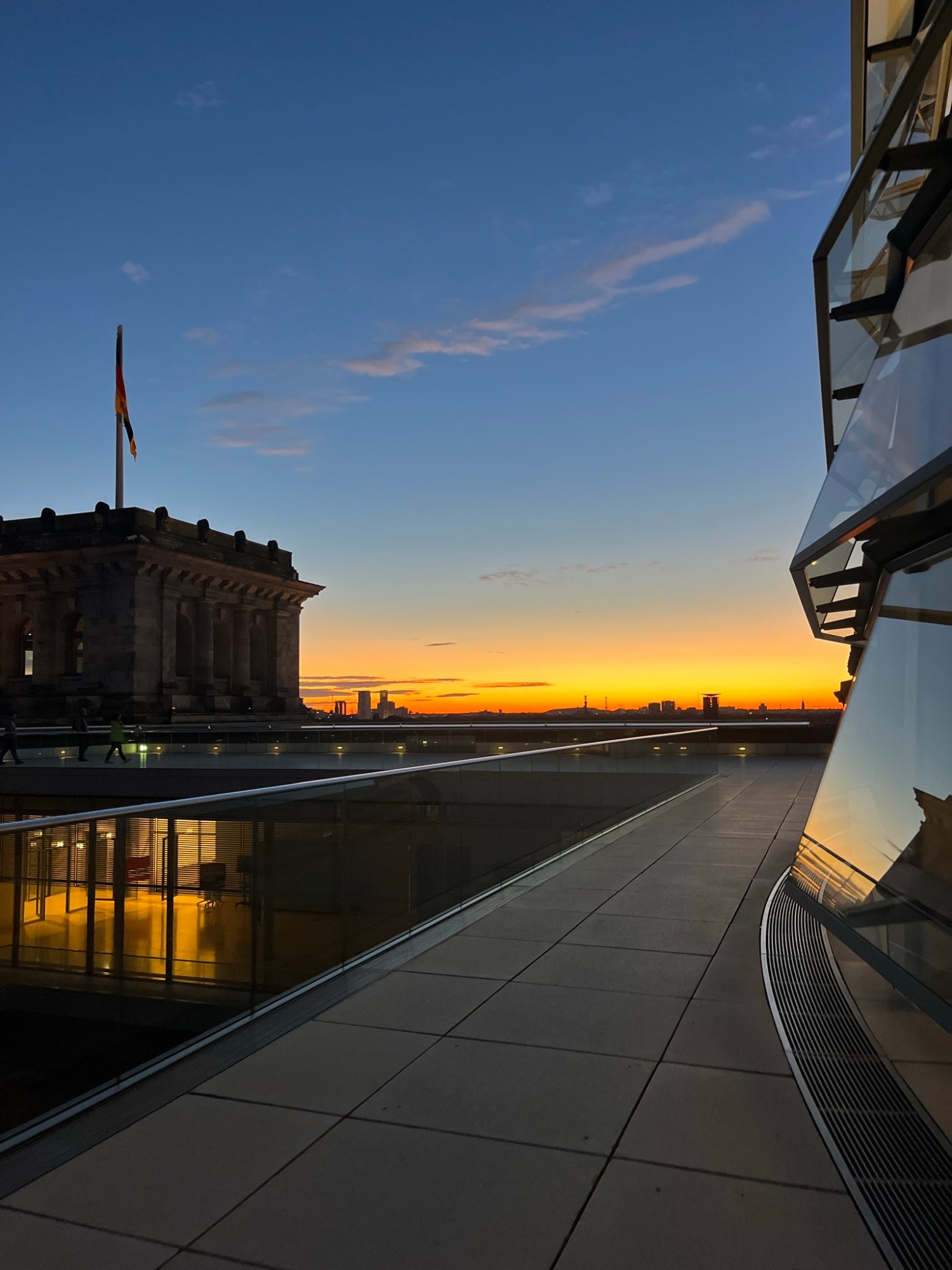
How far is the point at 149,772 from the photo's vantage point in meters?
26.5

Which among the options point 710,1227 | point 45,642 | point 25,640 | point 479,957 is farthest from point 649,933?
point 25,640

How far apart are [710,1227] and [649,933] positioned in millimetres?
4087

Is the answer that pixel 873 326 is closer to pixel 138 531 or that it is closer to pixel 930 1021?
pixel 930 1021

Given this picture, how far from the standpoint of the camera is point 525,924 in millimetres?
7652

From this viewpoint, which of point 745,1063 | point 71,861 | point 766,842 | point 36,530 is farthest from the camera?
point 36,530

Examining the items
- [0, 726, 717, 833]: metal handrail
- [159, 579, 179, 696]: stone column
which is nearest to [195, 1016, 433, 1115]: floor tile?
[0, 726, 717, 833]: metal handrail

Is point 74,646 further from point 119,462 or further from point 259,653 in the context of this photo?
point 259,653

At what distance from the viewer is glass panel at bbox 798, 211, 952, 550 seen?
14.9 feet

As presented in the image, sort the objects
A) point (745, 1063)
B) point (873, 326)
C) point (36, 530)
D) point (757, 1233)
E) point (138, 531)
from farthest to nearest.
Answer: point (36, 530) < point (138, 531) < point (873, 326) < point (745, 1063) < point (757, 1233)

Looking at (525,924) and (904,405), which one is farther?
(525,924)

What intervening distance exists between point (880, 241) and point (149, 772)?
935 inches

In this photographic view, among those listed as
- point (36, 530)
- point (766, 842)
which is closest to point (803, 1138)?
point (766, 842)

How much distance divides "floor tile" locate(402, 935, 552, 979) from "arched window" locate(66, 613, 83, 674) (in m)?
50.6

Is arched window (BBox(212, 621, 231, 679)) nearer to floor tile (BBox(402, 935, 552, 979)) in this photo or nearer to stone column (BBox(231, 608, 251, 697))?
stone column (BBox(231, 608, 251, 697))
